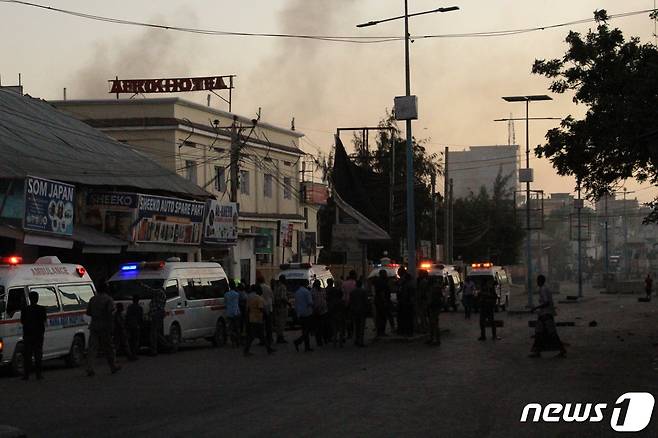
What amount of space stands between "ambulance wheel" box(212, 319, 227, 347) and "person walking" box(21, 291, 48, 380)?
35.0 feet

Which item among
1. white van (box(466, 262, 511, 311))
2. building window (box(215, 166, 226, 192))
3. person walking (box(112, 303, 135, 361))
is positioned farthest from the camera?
building window (box(215, 166, 226, 192))

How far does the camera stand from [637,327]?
39.0 metres

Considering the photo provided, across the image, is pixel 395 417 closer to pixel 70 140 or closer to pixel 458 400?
pixel 458 400

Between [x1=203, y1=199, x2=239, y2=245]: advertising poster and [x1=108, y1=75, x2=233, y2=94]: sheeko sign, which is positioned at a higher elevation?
[x1=108, y1=75, x2=233, y2=94]: sheeko sign

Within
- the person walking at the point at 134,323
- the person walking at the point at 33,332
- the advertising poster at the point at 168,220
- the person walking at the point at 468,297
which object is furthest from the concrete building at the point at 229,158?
the person walking at the point at 33,332

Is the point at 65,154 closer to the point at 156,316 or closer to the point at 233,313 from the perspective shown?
the point at 233,313

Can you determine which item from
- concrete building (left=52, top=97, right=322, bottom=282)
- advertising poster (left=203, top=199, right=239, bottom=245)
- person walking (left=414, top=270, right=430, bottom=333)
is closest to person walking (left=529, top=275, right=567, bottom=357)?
person walking (left=414, top=270, right=430, bottom=333)

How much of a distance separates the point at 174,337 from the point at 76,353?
4.33 m

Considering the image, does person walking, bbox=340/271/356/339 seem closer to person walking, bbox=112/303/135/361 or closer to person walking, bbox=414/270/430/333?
person walking, bbox=414/270/430/333

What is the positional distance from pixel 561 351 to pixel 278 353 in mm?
7331

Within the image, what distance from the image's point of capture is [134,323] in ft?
94.2

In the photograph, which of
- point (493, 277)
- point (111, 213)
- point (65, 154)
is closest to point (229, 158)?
point (493, 277)

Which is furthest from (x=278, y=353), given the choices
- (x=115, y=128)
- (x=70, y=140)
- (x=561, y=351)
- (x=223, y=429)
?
(x=115, y=128)

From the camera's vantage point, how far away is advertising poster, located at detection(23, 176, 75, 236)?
3212 centimetres
